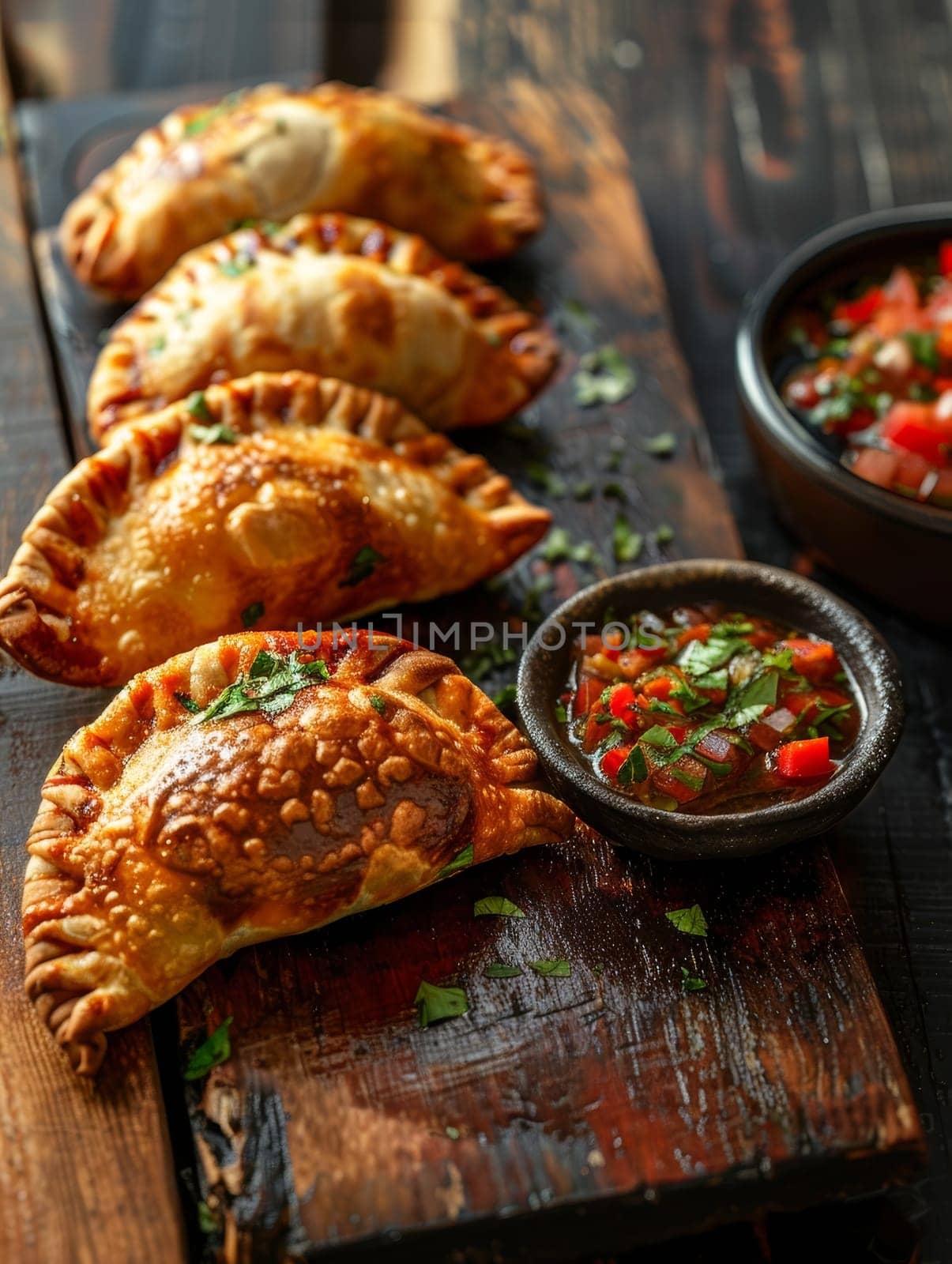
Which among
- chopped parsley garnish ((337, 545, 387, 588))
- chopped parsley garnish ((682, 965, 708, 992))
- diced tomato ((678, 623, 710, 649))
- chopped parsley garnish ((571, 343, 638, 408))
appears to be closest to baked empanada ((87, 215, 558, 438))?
chopped parsley garnish ((571, 343, 638, 408))

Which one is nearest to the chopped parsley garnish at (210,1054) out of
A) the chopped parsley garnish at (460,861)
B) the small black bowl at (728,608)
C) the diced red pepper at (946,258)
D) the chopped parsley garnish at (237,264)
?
the chopped parsley garnish at (460,861)

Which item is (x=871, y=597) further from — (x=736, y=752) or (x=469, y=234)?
(x=469, y=234)

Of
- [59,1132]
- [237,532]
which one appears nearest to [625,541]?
[237,532]

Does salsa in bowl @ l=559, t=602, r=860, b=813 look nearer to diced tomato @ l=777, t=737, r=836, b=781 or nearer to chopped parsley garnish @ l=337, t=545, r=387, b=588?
diced tomato @ l=777, t=737, r=836, b=781

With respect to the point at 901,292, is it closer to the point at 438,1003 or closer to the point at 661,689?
the point at 661,689

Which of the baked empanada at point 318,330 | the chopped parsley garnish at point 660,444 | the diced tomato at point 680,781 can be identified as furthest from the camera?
the chopped parsley garnish at point 660,444

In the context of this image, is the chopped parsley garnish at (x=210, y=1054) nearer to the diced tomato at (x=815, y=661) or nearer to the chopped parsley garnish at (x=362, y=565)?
the chopped parsley garnish at (x=362, y=565)

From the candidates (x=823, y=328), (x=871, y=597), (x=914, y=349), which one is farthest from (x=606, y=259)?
(x=871, y=597)
